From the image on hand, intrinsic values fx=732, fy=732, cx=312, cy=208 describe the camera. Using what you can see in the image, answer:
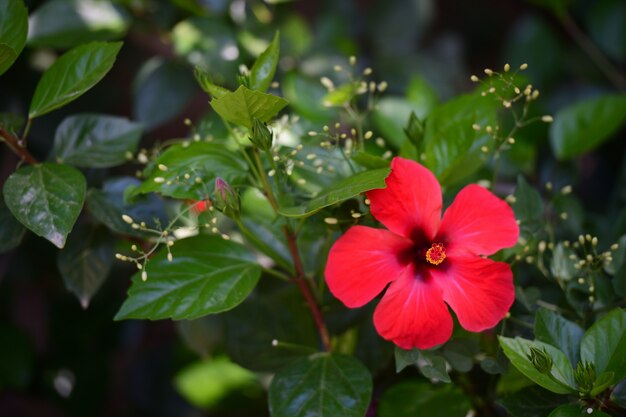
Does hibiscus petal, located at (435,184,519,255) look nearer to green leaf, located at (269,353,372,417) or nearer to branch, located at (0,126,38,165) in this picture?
green leaf, located at (269,353,372,417)

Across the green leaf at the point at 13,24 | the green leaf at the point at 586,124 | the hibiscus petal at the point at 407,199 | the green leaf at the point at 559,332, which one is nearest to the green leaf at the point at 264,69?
the hibiscus petal at the point at 407,199

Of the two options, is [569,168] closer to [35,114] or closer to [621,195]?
[621,195]

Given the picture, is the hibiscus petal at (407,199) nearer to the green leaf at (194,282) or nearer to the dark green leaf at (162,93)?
the green leaf at (194,282)

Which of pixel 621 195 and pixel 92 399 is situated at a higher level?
pixel 621 195

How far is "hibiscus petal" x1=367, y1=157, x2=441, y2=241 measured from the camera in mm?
734

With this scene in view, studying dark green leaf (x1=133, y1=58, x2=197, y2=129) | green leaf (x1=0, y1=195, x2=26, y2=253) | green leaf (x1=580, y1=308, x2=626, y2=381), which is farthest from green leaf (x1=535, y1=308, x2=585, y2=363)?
dark green leaf (x1=133, y1=58, x2=197, y2=129)

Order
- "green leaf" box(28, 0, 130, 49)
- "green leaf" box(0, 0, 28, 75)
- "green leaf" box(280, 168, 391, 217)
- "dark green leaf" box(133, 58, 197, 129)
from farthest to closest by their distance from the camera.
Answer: "dark green leaf" box(133, 58, 197, 129)
"green leaf" box(28, 0, 130, 49)
"green leaf" box(0, 0, 28, 75)
"green leaf" box(280, 168, 391, 217)

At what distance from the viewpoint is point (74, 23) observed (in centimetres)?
117

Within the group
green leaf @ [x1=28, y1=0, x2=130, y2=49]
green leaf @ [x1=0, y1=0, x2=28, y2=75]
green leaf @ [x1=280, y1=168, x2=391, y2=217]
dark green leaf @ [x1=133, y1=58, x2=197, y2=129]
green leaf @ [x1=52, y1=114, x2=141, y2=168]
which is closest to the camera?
green leaf @ [x1=280, y1=168, x2=391, y2=217]

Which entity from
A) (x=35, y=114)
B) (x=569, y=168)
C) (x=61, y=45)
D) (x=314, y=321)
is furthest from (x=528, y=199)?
(x=61, y=45)

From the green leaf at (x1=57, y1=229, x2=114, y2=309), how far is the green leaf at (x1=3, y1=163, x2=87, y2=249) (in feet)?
0.50

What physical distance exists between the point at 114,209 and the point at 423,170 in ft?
1.29

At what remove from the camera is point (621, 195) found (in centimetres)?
116

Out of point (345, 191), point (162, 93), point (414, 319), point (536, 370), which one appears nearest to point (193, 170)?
point (345, 191)
